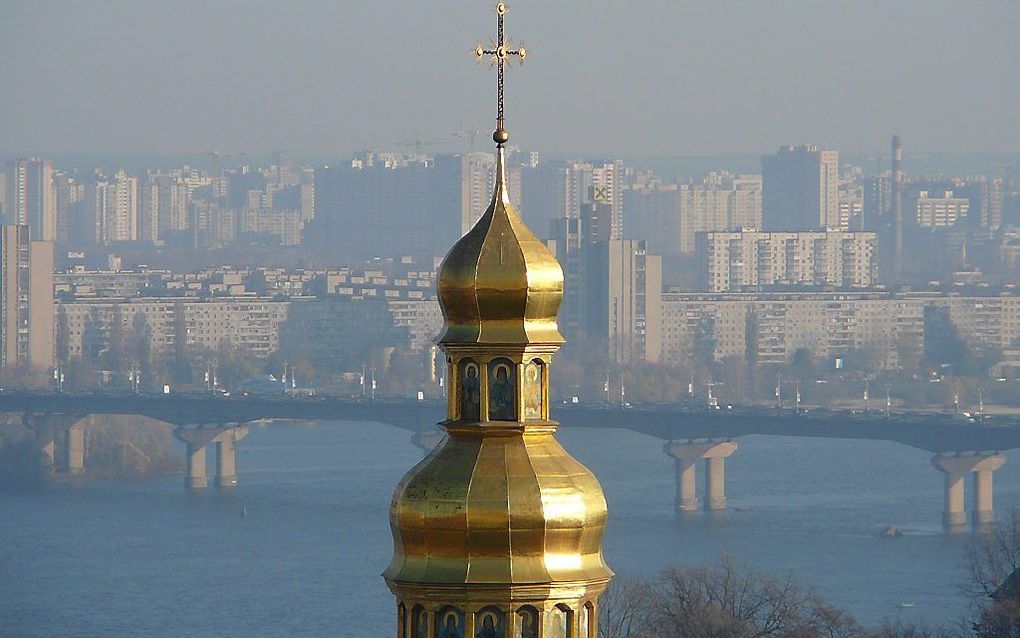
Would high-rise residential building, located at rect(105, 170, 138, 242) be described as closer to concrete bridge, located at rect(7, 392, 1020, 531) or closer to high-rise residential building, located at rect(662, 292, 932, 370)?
high-rise residential building, located at rect(662, 292, 932, 370)

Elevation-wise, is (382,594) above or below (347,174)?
below

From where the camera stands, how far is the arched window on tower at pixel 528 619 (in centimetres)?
578

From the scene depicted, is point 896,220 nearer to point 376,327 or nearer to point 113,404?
point 376,327

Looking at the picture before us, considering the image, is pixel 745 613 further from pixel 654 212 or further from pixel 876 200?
pixel 876 200

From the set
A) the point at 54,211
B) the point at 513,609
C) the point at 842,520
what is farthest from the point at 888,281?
the point at 513,609

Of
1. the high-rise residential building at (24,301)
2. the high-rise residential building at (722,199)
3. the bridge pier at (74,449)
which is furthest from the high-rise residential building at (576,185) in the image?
the bridge pier at (74,449)

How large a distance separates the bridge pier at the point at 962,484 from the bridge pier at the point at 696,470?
303cm

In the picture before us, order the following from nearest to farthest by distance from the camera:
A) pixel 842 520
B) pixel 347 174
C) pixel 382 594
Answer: pixel 382 594 < pixel 842 520 < pixel 347 174

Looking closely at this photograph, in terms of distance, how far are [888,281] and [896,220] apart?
28.1 ft

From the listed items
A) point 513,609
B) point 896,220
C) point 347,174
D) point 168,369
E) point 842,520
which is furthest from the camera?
point 347,174

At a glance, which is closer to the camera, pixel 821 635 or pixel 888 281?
pixel 821 635

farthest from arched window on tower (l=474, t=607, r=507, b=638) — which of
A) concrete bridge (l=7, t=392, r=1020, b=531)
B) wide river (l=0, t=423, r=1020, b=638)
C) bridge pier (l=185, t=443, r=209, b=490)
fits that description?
bridge pier (l=185, t=443, r=209, b=490)

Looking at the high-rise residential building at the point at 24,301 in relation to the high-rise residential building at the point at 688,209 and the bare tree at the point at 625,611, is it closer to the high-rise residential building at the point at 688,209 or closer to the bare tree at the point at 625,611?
the high-rise residential building at the point at 688,209

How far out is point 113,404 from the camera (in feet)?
192
